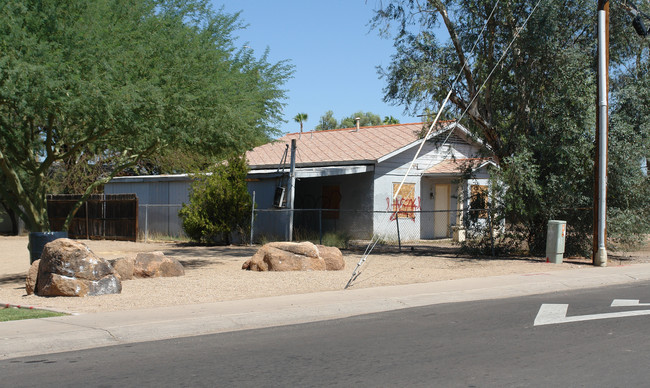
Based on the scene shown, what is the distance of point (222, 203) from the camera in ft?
86.7

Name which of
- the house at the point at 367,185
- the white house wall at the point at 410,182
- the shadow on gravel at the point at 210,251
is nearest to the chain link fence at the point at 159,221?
the shadow on gravel at the point at 210,251

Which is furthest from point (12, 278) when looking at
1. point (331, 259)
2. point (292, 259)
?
point (331, 259)

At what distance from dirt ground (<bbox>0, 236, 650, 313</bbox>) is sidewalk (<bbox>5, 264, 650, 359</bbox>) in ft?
3.13

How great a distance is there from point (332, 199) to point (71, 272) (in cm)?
1782

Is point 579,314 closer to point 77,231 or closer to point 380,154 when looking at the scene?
point 380,154

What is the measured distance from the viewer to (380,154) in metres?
27.7

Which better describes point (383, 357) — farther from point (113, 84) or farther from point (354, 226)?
point (354, 226)

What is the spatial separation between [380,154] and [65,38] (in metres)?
16.1

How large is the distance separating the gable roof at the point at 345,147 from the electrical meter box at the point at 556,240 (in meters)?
8.41

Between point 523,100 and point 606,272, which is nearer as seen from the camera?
point 606,272

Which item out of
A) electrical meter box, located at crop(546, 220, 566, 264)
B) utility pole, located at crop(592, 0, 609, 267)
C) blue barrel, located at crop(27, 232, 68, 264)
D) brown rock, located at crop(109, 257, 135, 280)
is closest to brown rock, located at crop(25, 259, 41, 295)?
brown rock, located at crop(109, 257, 135, 280)

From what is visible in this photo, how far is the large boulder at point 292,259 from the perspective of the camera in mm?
16562

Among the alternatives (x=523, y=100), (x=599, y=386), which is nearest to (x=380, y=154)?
(x=523, y=100)

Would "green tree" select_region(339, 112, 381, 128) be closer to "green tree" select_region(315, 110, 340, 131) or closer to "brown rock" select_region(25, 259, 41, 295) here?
"green tree" select_region(315, 110, 340, 131)
